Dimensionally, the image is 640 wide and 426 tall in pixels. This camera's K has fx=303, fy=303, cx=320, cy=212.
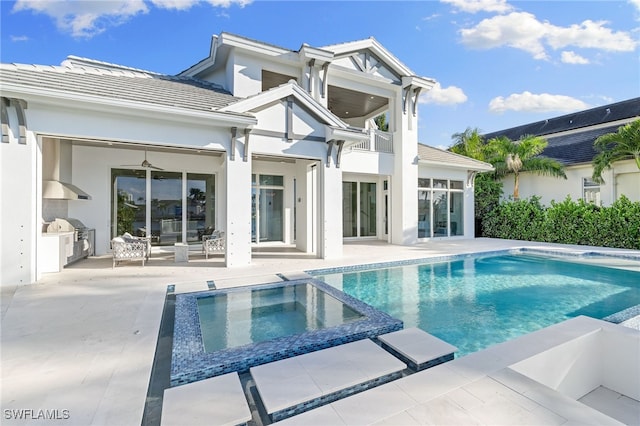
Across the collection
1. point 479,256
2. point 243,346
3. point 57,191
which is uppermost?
point 57,191

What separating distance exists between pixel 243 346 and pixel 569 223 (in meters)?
17.4

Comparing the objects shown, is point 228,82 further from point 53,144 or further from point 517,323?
point 517,323

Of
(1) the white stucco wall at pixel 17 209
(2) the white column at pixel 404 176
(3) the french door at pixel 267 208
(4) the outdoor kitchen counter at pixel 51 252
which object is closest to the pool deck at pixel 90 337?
(4) the outdoor kitchen counter at pixel 51 252

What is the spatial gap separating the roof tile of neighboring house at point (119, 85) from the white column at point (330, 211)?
4091 millimetres

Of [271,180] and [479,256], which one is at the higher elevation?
[271,180]

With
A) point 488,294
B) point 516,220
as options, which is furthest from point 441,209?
point 488,294

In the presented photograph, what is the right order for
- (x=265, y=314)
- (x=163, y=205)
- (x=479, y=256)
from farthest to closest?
(x=163, y=205) < (x=479, y=256) < (x=265, y=314)

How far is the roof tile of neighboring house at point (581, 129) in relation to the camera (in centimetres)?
1975

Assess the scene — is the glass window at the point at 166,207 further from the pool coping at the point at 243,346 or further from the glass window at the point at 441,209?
the glass window at the point at 441,209

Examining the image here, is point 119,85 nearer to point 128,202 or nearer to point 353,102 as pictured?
point 128,202

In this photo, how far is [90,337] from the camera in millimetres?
4402

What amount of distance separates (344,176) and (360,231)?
323 centimetres

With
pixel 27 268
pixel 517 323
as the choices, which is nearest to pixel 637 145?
pixel 517 323

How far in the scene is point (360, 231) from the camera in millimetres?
17125
